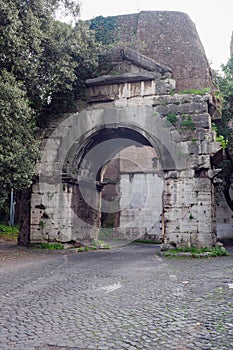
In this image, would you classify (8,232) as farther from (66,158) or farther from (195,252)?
(195,252)

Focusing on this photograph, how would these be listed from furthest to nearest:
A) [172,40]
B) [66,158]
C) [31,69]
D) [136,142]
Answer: [172,40] → [136,142] → [66,158] → [31,69]

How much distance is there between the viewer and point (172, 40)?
16922mm

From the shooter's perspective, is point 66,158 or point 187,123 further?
point 66,158

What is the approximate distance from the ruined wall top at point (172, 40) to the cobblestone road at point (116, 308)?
27.8 feet

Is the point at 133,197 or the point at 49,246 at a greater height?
the point at 133,197

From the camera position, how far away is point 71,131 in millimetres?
12297

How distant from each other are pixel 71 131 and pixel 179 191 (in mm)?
3895

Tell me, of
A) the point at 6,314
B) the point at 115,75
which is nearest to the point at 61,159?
the point at 115,75

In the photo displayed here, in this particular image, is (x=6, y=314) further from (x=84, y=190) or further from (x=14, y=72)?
(x=84, y=190)

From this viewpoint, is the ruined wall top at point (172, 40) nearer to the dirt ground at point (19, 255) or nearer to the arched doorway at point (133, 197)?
the arched doorway at point (133, 197)

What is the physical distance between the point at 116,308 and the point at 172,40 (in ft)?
47.4

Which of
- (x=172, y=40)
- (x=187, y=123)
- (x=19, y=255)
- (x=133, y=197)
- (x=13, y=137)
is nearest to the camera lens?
(x=13, y=137)

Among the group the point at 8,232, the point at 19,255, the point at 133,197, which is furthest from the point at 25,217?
the point at 133,197

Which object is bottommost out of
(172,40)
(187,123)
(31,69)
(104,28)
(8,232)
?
(8,232)
